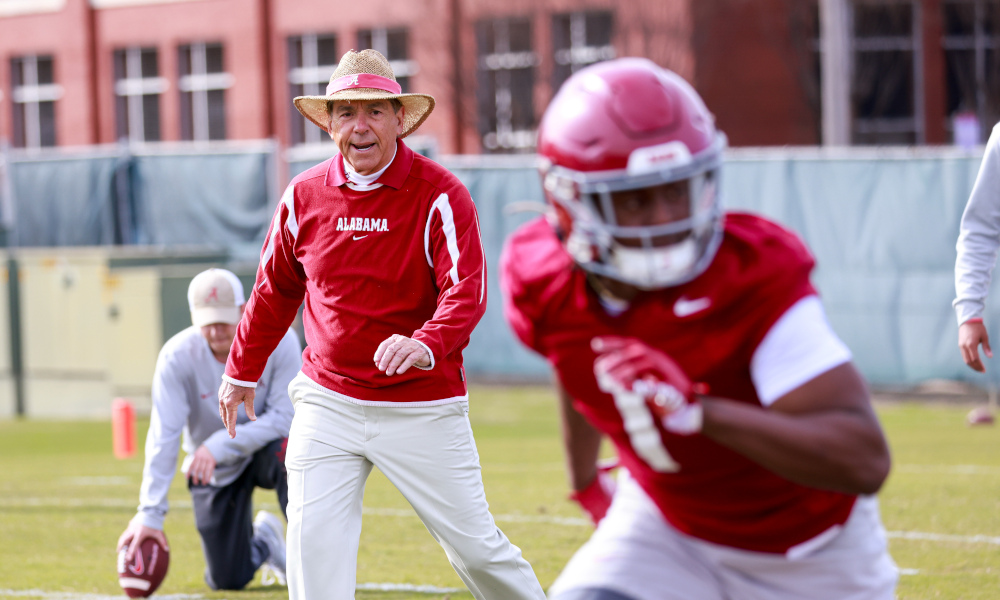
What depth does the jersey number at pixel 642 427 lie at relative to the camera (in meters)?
2.65

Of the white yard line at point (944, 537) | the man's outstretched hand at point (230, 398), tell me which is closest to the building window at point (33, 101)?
the white yard line at point (944, 537)

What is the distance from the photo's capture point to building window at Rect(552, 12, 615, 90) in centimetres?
2589

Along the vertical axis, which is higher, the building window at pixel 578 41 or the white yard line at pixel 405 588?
the building window at pixel 578 41

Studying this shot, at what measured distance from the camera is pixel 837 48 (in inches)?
664

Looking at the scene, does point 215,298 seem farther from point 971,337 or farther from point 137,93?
point 137,93

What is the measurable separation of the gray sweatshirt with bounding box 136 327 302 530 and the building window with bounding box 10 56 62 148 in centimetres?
3017

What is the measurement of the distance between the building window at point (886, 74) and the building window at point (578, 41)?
4.58 metres

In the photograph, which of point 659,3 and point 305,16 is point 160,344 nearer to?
point 659,3

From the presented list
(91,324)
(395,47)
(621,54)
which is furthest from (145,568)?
(395,47)

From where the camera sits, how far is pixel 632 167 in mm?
2826

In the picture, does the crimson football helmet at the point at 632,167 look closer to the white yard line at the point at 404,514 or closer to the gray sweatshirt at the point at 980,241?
the gray sweatshirt at the point at 980,241

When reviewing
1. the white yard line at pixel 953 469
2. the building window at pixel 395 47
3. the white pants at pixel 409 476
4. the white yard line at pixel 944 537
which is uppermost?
the building window at pixel 395 47

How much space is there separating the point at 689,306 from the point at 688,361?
0.12 metres

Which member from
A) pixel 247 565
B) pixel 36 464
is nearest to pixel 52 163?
pixel 36 464
